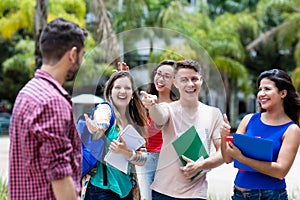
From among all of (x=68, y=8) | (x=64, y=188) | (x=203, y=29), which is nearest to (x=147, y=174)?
(x=64, y=188)

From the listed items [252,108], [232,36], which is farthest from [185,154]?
[252,108]

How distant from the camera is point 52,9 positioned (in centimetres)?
2281

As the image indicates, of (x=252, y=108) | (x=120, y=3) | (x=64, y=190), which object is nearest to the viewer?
(x=64, y=190)

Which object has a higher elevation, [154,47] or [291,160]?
[154,47]

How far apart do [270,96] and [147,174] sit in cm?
105

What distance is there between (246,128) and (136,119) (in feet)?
2.38

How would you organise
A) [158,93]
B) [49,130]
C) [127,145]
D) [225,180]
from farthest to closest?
[225,180] → [158,93] → [127,145] → [49,130]

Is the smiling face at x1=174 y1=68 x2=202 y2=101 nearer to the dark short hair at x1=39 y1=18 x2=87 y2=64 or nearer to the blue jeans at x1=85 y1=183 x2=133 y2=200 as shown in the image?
the blue jeans at x1=85 y1=183 x2=133 y2=200

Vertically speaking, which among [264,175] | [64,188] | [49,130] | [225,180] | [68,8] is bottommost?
[225,180]

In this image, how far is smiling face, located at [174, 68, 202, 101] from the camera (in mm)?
3303

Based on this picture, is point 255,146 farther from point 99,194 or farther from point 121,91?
point 99,194

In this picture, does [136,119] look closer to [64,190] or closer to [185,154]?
[185,154]

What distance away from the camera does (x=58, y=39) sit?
90.7 inches

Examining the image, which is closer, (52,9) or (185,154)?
(185,154)
